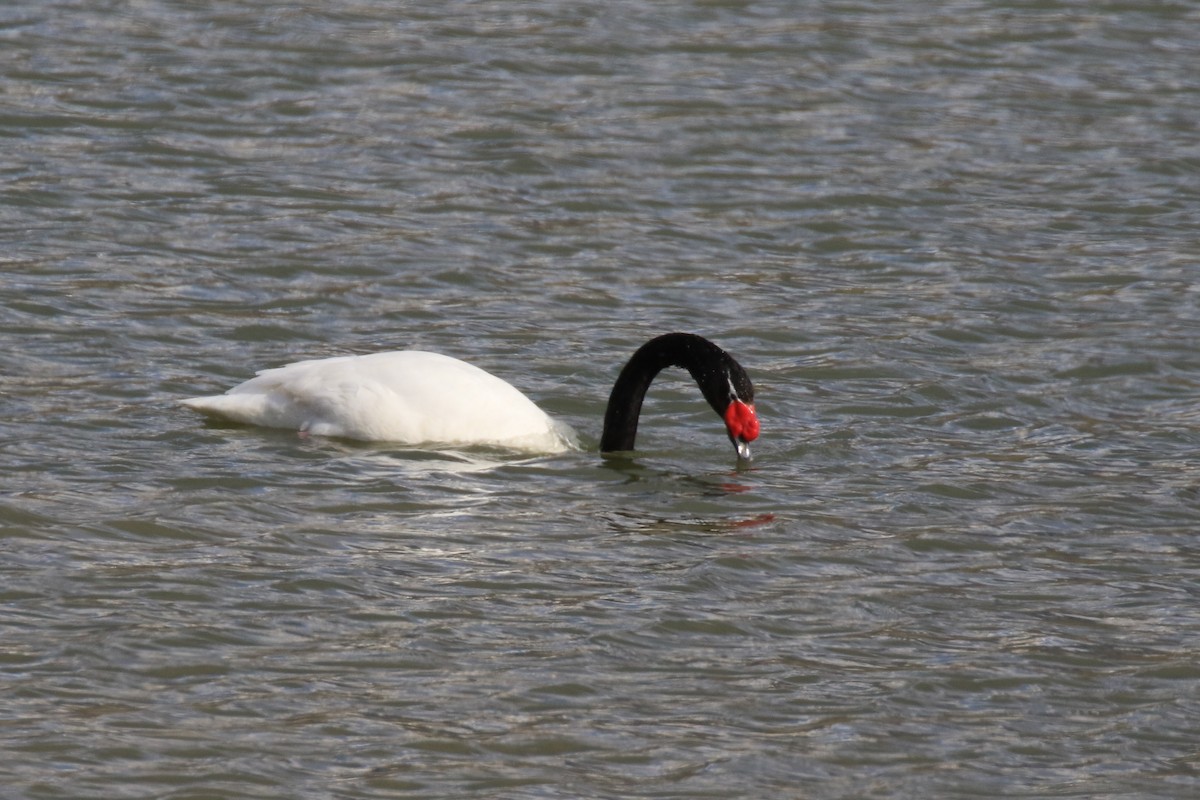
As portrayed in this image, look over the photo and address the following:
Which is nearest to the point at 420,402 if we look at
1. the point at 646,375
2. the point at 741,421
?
the point at 646,375

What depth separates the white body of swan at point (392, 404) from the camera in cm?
1031

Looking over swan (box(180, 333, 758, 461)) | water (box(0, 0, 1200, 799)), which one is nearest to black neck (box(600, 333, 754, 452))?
swan (box(180, 333, 758, 461))

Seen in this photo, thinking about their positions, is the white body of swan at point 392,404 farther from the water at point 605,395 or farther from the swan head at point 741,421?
the swan head at point 741,421

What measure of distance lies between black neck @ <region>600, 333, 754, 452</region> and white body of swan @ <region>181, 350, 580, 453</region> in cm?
37

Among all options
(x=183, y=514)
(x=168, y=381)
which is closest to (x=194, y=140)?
(x=168, y=381)

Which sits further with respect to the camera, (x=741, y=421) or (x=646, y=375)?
(x=646, y=375)

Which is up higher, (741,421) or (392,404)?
(392,404)

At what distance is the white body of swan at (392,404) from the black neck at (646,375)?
374 mm

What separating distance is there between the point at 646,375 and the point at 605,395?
887 mm

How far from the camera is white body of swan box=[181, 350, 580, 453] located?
10312 mm

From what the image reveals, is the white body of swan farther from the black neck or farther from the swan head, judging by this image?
the swan head

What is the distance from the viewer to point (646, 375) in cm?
1072

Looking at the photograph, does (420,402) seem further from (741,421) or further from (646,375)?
(741,421)

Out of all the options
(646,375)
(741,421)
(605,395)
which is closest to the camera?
(741,421)
